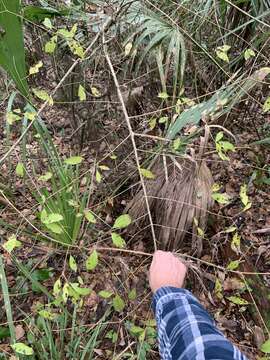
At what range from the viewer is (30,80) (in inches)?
132

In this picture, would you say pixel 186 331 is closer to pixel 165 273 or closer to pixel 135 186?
pixel 165 273

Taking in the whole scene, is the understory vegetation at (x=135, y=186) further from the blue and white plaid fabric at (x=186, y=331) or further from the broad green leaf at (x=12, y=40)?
the blue and white plaid fabric at (x=186, y=331)

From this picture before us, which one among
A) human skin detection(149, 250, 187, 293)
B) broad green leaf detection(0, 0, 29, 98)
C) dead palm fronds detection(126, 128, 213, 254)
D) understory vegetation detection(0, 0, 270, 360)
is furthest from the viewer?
dead palm fronds detection(126, 128, 213, 254)

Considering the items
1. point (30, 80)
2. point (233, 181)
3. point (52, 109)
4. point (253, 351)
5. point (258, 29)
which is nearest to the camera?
point (253, 351)

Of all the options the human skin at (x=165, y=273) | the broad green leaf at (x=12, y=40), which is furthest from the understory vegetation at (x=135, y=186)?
the human skin at (x=165, y=273)

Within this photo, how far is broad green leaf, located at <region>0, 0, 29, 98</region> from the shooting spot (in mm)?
1614

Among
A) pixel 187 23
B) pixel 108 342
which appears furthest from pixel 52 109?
pixel 108 342

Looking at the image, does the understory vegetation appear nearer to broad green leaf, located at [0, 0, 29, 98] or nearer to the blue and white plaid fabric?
broad green leaf, located at [0, 0, 29, 98]

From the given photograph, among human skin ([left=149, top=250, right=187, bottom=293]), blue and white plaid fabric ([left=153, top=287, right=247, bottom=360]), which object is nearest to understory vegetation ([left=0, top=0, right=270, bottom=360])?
human skin ([left=149, top=250, right=187, bottom=293])

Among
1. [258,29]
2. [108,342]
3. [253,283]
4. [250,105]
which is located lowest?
[108,342]

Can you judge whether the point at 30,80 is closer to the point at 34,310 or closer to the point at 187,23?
the point at 187,23

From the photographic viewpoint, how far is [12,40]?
1681 mm

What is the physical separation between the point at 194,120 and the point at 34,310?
4.06ft

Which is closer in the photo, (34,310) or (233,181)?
(34,310)
